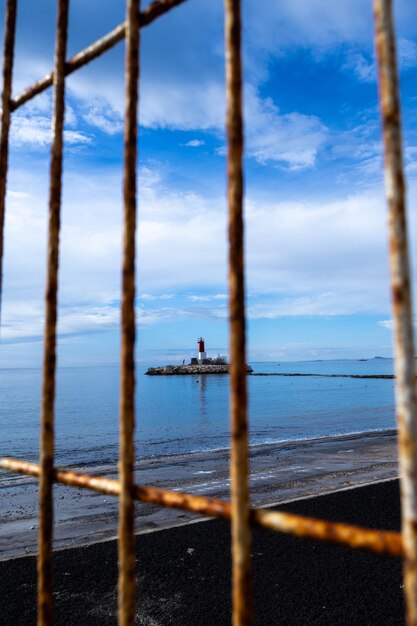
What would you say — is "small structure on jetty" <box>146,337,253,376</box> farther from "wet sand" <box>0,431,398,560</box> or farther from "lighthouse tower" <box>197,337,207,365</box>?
"wet sand" <box>0,431,398,560</box>

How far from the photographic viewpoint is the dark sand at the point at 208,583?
5.67 meters

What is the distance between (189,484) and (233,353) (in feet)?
43.7

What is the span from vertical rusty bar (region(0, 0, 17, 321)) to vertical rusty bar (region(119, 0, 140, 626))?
101cm

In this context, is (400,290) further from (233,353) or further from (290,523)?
(290,523)

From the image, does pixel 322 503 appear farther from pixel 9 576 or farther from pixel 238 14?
pixel 238 14

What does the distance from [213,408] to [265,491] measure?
135ft

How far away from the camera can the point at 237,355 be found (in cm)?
137

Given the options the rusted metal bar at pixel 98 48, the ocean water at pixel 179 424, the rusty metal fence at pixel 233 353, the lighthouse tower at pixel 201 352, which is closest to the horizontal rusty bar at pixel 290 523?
the rusty metal fence at pixel 233 353

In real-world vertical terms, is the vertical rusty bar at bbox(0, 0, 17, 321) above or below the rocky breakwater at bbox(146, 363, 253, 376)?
above

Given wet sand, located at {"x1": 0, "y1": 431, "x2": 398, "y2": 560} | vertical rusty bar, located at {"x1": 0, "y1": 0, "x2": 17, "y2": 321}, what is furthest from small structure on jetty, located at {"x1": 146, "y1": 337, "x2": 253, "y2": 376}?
vertical rusty bar, located at {"x1": 0, "y1": 0, "x2": 17, "y2": 321}

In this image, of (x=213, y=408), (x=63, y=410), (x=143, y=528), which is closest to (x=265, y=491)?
(x=143, y=528)

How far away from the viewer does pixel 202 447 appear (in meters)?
27.8

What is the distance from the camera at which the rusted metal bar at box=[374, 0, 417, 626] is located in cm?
105

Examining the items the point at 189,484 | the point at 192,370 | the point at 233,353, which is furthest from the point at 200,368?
the point at 233,353
